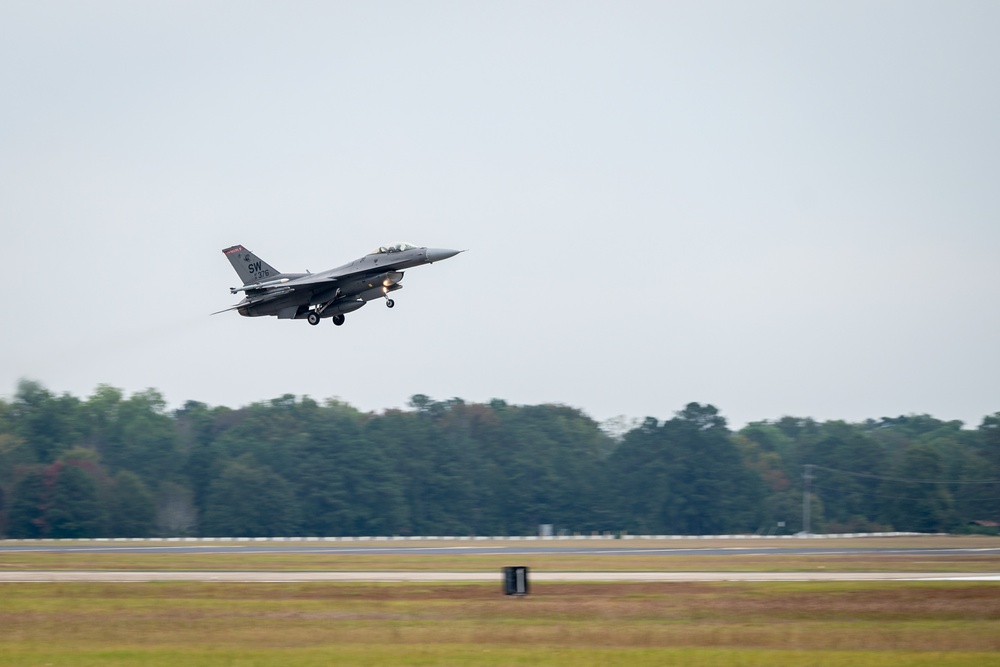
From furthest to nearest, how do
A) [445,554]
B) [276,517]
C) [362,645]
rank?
[276,517], [445,554], [362,645]

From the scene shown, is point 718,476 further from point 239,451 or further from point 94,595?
point 94,595

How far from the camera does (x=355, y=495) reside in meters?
114

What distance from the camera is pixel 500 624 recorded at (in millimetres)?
31922

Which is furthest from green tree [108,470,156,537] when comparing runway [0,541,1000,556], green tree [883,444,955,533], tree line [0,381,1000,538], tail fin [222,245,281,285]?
green tree [883,444,955,533]

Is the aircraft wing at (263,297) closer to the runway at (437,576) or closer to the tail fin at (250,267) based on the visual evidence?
the tail fin at (250,267)

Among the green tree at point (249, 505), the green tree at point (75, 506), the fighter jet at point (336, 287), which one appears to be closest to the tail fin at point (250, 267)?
the fighter jet at point (336, 287)

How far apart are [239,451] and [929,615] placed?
303 ft

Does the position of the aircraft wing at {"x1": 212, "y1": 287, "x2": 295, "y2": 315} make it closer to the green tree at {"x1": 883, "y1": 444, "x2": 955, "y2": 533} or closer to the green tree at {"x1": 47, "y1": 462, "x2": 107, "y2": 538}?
the green tree at {"x1": 47, "y1": 462, "x2": 107, "y2": 538}

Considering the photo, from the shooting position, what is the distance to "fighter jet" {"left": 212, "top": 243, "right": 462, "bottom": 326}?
49.6 meters

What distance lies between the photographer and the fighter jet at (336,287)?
163 ft

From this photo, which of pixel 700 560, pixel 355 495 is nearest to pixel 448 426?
pixel 355 495

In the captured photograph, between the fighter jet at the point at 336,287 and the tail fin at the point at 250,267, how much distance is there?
539mm

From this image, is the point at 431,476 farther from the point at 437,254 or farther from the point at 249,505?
the point at 437,254

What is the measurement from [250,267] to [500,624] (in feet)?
84.9
